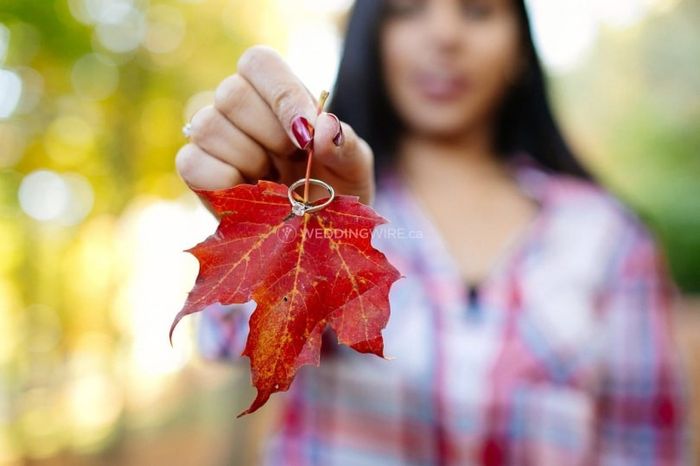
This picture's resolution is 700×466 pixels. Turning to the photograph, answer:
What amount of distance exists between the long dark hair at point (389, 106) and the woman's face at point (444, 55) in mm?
62

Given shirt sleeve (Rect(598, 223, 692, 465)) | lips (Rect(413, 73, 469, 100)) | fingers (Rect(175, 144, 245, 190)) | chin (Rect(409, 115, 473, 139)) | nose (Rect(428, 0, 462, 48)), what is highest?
nose (Rect(428, 0, 462, 48))

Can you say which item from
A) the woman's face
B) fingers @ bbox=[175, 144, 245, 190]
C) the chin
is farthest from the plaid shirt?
fingers @ bbox=[175, 144, 245, 190]

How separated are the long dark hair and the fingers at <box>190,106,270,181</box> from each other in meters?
1.20

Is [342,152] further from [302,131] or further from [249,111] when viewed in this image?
[249,111]

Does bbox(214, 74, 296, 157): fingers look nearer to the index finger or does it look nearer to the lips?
the index finger

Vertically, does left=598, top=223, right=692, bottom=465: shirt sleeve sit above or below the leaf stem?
below

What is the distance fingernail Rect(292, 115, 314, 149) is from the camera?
979 mm

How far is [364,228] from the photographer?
84 centimetres

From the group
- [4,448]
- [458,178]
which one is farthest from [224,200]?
[4,448]

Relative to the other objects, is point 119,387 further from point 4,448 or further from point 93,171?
point 93,171

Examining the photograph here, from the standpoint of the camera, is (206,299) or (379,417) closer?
(206,299)

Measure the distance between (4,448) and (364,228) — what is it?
8936mm

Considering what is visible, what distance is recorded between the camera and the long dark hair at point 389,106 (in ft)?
7.34

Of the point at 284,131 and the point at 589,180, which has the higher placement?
the point at 589,180
